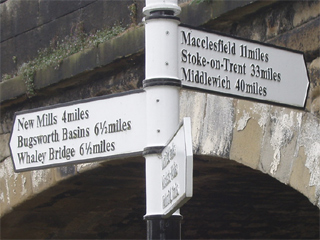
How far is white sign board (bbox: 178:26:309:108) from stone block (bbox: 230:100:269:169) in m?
0.75

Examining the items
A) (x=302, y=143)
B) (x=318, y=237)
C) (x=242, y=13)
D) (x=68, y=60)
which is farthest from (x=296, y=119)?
(x=318, y=237)

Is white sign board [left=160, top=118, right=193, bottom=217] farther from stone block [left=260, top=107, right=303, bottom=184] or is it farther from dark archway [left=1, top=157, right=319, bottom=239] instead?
dark archway [left=1, top=157, right=319, bottom=239]

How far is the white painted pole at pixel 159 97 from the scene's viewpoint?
286 centimetres

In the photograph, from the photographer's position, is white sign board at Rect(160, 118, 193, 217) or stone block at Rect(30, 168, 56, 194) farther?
stone block at Rect(30, 168, 56, 194)

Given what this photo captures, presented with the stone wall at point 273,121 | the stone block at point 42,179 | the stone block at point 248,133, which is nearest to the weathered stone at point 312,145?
the stone wall at point 273,121

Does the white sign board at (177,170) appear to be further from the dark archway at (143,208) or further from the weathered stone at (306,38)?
the dark archway at (143,208)

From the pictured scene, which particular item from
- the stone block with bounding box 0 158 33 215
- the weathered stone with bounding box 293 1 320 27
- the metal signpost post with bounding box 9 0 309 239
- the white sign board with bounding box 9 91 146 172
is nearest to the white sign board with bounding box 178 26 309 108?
the metal signpost post with bounding box 9 0 309 239

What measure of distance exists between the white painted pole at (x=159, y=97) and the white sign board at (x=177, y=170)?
104mm

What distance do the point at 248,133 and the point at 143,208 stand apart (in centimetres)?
248

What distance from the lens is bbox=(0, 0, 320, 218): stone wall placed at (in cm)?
389

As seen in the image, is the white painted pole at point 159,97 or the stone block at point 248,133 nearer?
the white painted pole at point 159,97

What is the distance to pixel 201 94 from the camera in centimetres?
448

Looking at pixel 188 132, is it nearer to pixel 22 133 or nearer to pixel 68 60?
pixel 22 133

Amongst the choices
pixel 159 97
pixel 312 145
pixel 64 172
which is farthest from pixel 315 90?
pixel 64 172
